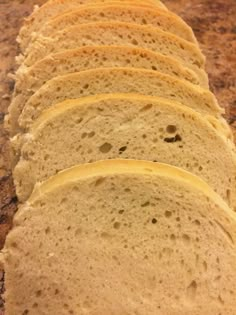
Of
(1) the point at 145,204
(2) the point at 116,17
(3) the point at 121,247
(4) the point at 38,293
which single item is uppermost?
(2) the point at 116,17

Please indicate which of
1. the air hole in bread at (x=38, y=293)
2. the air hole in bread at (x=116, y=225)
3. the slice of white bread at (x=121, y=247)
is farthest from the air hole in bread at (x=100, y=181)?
the air hole in bread at (x=38, y=293)

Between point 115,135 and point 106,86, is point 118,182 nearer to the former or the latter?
point 115,135

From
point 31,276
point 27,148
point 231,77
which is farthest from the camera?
point 231,77

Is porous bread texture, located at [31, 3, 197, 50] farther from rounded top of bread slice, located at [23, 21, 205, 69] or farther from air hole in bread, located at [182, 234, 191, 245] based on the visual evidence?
air hole in bread, located at [182, 234, 191, 245]

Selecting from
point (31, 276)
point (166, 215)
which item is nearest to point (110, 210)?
point (166, 215)

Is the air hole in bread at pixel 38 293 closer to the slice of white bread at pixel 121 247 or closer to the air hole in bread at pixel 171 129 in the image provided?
the slice of white bread at pixel 121 247

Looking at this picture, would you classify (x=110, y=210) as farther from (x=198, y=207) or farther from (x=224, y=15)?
(x=224, y=15)

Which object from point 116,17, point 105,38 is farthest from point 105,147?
point 116,17
